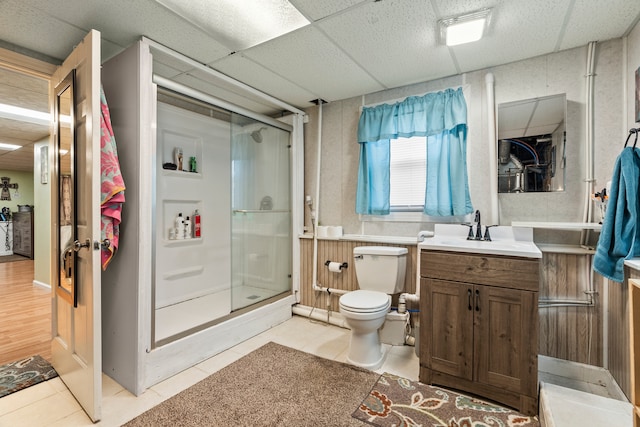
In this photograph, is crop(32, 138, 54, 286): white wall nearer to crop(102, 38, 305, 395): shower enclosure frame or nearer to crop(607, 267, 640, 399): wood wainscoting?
crop(102, 38, 305, 395): shower enclosure frame

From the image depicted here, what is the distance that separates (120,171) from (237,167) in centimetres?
115

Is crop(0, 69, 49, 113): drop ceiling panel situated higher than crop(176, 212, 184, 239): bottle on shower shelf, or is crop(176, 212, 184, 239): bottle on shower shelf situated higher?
crop(0, 69, 49, 113): drop ceiling panel

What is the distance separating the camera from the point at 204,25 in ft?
6.15

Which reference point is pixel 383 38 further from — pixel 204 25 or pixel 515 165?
pixel 515 165

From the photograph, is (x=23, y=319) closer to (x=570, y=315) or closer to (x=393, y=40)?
(x=393, y=40)

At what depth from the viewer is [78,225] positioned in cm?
182

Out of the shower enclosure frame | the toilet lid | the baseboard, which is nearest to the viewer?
the shower enclosure frame

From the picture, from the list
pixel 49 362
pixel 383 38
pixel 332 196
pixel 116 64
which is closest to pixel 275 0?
pixel 383 38

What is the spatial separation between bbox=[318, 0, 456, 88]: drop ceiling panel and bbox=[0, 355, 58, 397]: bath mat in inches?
114

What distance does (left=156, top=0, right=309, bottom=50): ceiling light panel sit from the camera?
5.51 feet

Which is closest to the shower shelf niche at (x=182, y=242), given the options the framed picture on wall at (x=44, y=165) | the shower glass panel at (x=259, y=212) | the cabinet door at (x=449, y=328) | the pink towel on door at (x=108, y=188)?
the shower glass panel at (x=259, y=212)

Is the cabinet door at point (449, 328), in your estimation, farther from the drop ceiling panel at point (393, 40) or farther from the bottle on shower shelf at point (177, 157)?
the bottle on shower shelf at point (177, 157)

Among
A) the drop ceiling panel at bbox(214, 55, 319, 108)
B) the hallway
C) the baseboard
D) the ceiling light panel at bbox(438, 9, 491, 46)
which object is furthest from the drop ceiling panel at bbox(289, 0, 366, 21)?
the baseboard

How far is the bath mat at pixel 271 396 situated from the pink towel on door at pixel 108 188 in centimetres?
94
